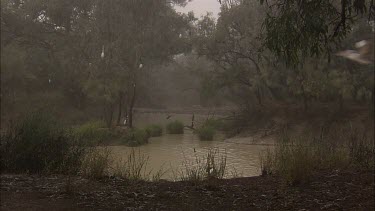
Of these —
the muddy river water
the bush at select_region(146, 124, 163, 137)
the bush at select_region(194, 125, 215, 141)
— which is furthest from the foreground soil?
the bush at select_region(146, 124, 163, 137)

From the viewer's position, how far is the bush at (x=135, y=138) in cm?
1887

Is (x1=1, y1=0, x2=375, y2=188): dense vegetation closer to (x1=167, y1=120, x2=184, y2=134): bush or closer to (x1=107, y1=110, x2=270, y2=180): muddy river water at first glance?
(x1=167, y1=120, x2=184, y2=134): bush

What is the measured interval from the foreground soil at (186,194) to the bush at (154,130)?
14554 millimetres

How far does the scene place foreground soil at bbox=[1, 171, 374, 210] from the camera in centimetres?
532

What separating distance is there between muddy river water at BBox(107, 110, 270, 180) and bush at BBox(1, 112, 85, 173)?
8.19ft

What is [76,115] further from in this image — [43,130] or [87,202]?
[87,202]

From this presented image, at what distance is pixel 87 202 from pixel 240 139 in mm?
15889

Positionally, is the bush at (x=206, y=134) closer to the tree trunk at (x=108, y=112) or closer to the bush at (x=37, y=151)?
the tree trunk at (x=108, y=112)

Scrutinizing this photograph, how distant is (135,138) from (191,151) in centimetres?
359

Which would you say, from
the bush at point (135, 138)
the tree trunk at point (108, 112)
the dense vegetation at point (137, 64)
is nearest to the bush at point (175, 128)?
the dense vegetation at point (137, 64)

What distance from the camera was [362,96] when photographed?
19828 mm

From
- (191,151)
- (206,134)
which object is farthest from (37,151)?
(206,134)

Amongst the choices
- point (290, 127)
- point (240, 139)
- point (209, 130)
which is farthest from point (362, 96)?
point (209, 130)

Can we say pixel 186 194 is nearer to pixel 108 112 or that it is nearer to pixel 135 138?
pixel 135 138
